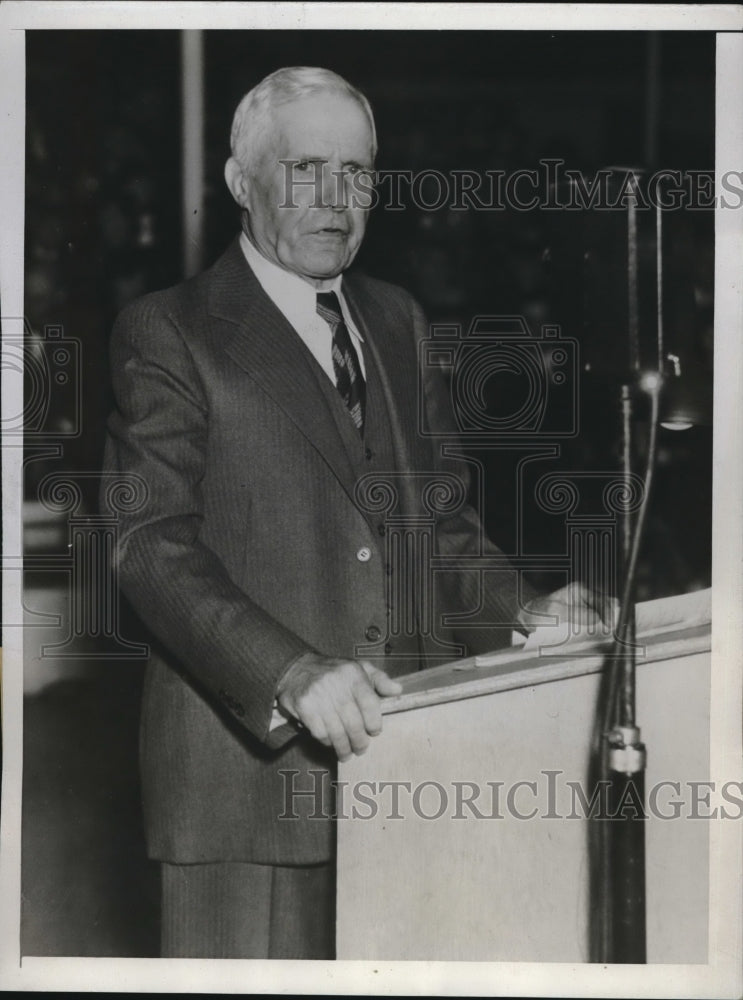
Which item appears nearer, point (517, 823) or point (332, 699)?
point (332, 699)

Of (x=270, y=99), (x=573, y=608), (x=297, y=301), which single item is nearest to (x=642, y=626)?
(x=573, y=608)

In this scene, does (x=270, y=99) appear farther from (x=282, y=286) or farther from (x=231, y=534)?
(x=231, y=534)

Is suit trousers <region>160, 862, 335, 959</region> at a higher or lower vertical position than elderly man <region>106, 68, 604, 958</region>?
lower

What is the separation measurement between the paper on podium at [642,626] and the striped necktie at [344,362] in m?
0.39

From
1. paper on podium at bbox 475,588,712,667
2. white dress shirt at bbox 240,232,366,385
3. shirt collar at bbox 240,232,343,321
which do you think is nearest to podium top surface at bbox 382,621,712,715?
paper on podium at bbox 475,588,712,667

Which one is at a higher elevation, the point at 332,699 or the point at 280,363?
the point at 280,363

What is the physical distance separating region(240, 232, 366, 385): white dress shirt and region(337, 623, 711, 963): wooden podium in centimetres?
48

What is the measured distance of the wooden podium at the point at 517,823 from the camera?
1409 millimetres

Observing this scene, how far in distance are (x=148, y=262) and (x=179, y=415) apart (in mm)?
240

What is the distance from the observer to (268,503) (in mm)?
1402

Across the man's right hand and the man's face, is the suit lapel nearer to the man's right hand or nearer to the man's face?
the man's face

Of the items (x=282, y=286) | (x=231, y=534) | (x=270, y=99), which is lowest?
(x=231, y=534)

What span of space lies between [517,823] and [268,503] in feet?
1.95

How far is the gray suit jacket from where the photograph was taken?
1.39 m
